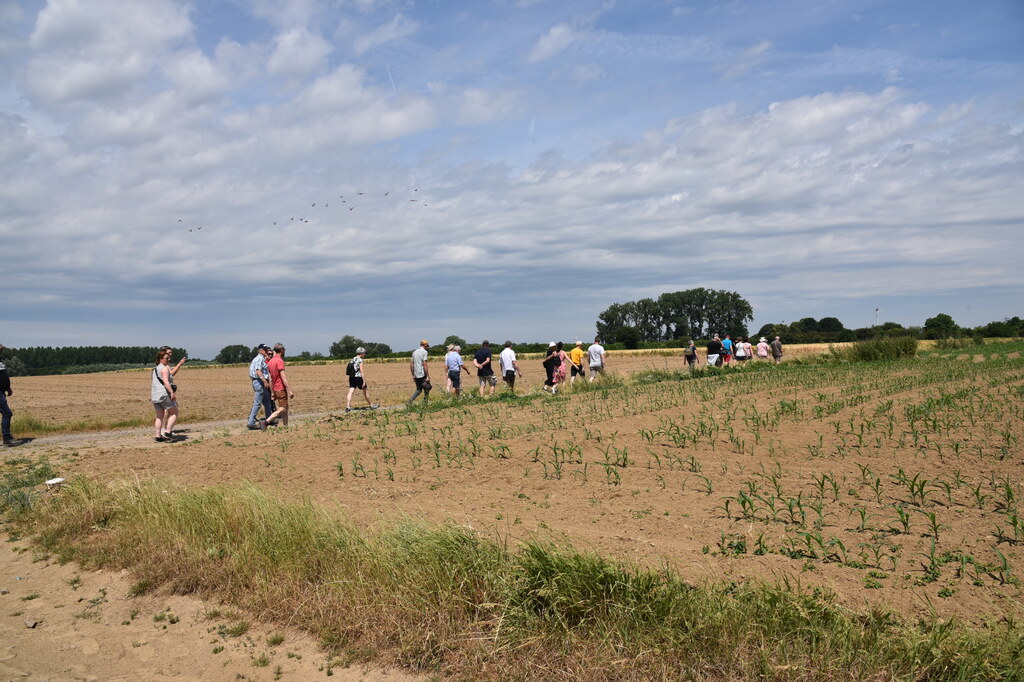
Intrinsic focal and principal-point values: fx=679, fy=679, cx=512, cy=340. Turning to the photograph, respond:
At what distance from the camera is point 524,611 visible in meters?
4.63

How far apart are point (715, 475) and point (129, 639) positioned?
6.04m

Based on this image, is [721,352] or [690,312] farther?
[690,312]

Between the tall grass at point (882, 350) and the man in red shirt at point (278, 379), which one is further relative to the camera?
the tall grass at point (882, 350)

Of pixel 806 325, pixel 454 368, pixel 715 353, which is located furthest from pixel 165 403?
pixel 806 325

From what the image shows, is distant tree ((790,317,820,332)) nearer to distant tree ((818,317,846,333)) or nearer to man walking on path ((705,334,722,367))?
distant tree ((818,317,846,333))

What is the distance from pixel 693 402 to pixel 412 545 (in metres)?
10.3

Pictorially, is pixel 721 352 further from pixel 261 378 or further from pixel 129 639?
pixel 129 639

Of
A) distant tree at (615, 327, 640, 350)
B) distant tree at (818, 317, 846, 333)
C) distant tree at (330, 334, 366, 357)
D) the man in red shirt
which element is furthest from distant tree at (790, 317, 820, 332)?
the man in red shirt

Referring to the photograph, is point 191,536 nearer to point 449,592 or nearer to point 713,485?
point 449,592

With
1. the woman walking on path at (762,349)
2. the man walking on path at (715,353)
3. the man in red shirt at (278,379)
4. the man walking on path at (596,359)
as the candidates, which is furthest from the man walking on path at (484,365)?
the woman walking on path at (762,349)

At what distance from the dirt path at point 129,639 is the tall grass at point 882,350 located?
28772mm

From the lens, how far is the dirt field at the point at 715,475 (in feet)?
16.4

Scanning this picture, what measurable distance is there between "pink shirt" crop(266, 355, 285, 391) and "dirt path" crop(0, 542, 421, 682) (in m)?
7.80

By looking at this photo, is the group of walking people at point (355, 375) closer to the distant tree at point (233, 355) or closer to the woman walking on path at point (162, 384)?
the woman walking on path at point (162, 384)
